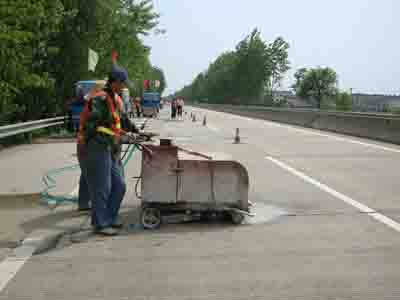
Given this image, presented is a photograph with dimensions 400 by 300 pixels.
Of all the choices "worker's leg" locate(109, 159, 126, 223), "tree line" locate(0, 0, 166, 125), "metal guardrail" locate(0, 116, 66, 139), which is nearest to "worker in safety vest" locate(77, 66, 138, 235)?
"worker's leg" locate(109, 159, 126, 223)

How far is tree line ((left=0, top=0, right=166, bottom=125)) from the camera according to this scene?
16.5 metres

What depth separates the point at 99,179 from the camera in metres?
6.31

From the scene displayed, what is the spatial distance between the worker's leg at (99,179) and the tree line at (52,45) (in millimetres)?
10097

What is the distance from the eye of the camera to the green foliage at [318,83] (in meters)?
142

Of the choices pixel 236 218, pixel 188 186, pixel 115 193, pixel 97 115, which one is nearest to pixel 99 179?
pixel 115 193

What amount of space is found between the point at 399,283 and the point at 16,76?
16.7 metres

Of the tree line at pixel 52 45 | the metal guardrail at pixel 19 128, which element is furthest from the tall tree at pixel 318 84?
the metal guardrail at pixel 19 128

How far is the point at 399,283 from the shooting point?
459 centimetres

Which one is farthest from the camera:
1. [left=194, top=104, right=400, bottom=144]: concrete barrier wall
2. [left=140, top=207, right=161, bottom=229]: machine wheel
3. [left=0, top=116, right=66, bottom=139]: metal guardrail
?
[left=194, top=104, right=400, bottom=144]: concrete barrier wall

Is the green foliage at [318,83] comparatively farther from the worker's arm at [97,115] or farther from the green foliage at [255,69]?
the worker's arm at [97,115]

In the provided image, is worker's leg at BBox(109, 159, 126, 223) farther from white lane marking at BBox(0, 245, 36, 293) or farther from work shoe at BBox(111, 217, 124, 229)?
white lane marking at BBox(0, 245, 36, 293)

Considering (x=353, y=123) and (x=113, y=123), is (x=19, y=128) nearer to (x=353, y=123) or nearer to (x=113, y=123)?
(x=113, y=123)

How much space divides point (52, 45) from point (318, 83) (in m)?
124

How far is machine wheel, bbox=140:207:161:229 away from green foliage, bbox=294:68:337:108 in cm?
13795
